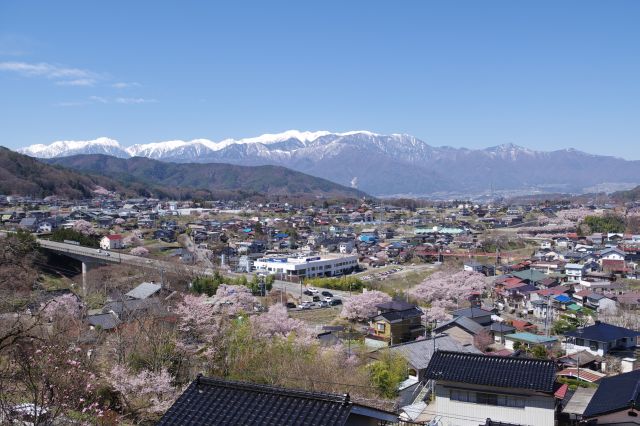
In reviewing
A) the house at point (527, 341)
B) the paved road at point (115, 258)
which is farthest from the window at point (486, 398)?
the paved road at point (115, 258)


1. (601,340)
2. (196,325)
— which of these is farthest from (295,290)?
(196,325)

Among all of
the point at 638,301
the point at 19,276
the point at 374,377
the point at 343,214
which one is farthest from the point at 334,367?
the point at 343,214

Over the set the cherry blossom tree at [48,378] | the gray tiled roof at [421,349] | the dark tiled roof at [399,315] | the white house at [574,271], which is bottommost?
the white house at [574,271]

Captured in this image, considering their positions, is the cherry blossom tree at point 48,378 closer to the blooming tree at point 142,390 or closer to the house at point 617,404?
the blooming tree at point 142,390

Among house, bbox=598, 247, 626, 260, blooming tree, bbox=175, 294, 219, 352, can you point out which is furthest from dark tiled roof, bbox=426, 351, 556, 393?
house, bbox=598, 247, 626, 260

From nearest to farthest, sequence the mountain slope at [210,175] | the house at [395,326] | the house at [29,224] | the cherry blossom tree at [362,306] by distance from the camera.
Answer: the house at [395,326] < the cherry blossom tree at [362,306] < the house at [29,224] < the mountain slope at [210,175]

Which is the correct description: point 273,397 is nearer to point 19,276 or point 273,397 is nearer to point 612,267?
point 19,276

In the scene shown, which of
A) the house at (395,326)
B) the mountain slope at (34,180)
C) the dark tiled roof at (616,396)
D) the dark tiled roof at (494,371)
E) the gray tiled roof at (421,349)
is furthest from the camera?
the mountain slope at (34,180)

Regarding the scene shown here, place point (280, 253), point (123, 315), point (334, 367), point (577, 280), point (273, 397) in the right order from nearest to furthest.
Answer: point (273, 397), point (334, 367), point (123, 315), point (577, 280), point (280, 253)
